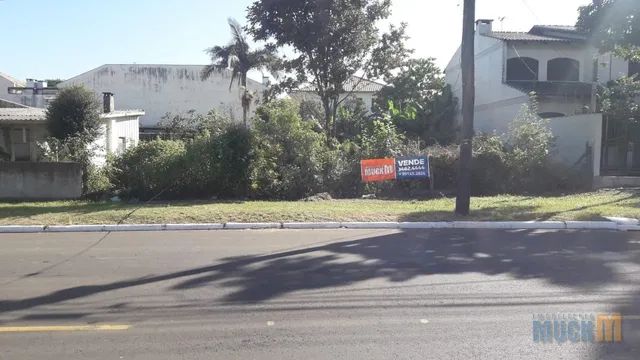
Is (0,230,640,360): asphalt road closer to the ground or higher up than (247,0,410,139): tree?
closer to the ground

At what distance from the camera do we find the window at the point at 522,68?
29.6 m

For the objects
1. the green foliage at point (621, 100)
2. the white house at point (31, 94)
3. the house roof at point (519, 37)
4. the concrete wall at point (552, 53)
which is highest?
the house roof at point (519, 37)

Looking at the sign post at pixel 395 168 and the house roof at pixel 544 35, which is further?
the house roof at pixel 544 35

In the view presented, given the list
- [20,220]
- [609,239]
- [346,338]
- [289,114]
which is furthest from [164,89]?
[346,338]

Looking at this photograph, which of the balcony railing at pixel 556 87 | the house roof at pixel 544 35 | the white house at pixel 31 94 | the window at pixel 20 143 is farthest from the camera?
the white house at pixel 31 94

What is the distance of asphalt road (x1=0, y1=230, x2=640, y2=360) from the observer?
4.79m

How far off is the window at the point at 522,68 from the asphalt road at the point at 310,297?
20.9 metres

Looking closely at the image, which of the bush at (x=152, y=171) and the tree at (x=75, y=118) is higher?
the tree at (x=75, y=118)

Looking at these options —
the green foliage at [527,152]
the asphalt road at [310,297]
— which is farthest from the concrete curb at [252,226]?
the green foliage at [527,152]

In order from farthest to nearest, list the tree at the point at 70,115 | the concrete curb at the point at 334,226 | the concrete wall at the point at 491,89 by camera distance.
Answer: the concrete wall at the point at 491,89
the tree at the point at 70,115
the concrete curb at the point at 334,226

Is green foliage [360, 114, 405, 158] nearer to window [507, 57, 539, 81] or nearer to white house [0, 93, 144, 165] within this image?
white house [0, 93, 144, 165]

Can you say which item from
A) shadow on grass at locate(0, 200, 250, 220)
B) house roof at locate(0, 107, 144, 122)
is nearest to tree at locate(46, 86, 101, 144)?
house roof at locate(0, 107, 144, 122)

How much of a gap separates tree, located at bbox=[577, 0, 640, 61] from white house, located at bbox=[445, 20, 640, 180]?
9.65 meters

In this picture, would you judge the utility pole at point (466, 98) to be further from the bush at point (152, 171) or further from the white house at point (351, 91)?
the white house at point (351, 91)
